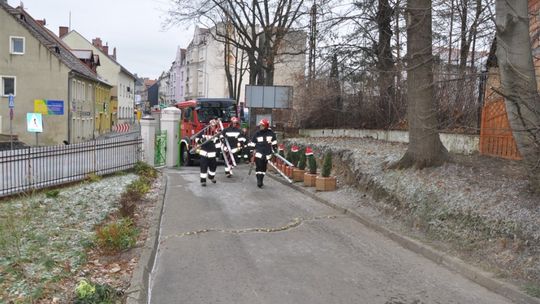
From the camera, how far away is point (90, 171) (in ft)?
45.0

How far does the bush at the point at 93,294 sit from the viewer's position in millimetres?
4742

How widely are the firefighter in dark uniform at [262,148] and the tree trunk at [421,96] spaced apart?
4.62 meters

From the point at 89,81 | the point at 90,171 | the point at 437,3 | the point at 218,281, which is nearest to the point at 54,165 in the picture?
the point at 90,171

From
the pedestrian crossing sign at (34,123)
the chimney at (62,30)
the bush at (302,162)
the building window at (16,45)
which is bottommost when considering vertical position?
the bush at (302,162)

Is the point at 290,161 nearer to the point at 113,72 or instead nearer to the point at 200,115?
the point at 200,115

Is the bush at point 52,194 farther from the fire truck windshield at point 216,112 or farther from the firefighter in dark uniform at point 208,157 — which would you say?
the fire truck windshield at point 216,112

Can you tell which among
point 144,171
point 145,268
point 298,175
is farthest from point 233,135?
point 145,268

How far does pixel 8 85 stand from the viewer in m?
39.9

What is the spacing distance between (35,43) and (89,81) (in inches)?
394

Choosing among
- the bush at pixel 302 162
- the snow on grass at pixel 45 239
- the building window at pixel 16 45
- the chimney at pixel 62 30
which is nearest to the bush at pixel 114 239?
the snow on grass at pixel 45 239

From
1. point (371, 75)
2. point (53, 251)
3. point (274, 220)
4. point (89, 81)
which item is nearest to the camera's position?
point (53, 251)

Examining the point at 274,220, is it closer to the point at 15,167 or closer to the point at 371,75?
the point at 15,167

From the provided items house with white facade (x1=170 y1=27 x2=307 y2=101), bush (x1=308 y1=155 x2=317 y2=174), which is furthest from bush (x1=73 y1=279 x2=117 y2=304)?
house with white facade (x1=170 y1=27 x2=307 y2=101)

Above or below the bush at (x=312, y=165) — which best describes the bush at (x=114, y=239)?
below
